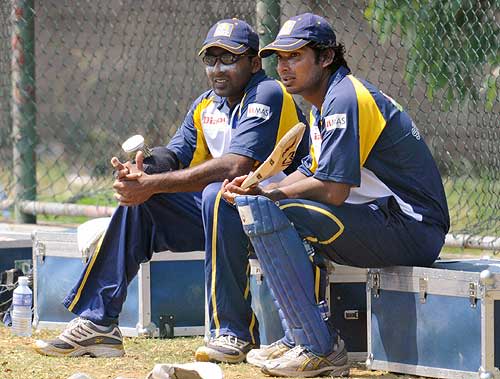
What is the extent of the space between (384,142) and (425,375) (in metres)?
0.91

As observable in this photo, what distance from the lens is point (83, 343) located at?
203 inches

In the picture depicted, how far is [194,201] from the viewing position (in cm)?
538

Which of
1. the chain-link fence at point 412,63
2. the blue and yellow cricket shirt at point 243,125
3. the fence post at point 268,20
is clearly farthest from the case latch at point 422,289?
the fence post at point 268,20

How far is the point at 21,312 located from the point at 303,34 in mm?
1905

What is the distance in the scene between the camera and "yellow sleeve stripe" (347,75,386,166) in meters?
4.66

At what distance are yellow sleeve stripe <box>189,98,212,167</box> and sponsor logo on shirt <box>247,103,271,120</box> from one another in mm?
412

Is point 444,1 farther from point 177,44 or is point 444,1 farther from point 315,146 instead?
point 177,44

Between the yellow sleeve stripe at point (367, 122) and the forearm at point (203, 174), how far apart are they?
0.64 m

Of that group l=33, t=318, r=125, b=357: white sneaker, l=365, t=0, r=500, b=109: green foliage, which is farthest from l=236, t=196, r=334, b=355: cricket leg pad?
l=365, t=0, r=500, b=109: green foliage

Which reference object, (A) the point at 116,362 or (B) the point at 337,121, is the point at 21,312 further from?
(B) the point at 337,121

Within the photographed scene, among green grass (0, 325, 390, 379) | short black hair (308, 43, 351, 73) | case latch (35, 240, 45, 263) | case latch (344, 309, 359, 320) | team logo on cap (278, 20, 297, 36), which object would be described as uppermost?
team logo on cap (278, 20, 297, 36)

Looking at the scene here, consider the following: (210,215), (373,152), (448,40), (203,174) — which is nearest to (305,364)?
(210,215)

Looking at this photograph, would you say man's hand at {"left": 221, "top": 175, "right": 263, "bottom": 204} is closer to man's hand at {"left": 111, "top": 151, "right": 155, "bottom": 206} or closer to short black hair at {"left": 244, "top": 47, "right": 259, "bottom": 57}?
man's hand at {"left": 111, "top": 151, "right": 155, "bottom": 206}

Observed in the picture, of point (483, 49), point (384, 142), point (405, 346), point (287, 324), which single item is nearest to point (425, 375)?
point (405, 346)
